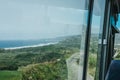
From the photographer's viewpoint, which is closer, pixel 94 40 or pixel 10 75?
pixel 10 75

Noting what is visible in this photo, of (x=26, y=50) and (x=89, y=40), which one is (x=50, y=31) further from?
(x=89, y=40)

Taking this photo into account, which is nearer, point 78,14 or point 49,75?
point 49,75

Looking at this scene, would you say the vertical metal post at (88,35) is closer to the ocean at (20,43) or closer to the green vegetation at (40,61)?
the green vegetation at (40,61)

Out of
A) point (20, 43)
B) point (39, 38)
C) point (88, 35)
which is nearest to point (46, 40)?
point (39, 38)

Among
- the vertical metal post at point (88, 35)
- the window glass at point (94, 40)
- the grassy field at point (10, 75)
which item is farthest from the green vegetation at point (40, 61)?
the window glass at point (94, 40)

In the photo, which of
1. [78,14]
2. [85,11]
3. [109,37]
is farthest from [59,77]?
[109,37]

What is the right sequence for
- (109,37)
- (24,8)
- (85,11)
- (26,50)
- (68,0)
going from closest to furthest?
(24,8), (26,50), (68,0), (85,11), (109,37)

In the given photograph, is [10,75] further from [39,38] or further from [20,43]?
[39,38]

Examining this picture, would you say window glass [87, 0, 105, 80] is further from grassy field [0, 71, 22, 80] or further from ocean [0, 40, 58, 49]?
grassy field [0, 71, 22, 80]
